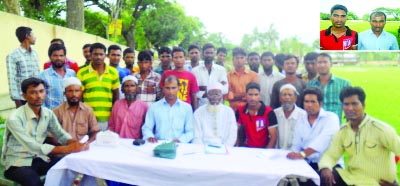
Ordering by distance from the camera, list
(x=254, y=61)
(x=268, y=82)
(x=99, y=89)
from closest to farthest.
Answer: (x=99, y=89), (x=268, y=82), (x=254, y=61)

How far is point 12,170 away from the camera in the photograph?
359cm

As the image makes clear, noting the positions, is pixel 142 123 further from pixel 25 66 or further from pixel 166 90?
pixel 25 66

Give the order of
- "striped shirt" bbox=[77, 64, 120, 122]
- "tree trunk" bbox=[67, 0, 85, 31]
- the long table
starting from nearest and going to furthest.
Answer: the long table → "striped shirt" bbox=[77, 64, 120, 122] → "tree trunk" bbox=[67, 0, 85, 31]

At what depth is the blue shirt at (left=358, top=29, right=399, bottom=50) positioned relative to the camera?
5527 millimetres

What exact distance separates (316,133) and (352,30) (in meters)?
2.36

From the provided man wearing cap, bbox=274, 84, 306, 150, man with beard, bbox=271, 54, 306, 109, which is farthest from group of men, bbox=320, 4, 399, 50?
man wearing cap, bbox=274, 84, 306, 150

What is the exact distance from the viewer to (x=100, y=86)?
A: 466cm

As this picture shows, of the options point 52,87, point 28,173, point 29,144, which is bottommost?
point 28,173

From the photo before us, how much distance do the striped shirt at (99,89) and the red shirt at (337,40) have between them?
9.57 feet

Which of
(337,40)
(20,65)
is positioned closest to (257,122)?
(337,40)

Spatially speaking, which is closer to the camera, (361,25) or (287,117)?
(287,117)

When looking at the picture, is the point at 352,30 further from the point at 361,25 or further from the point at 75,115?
the point at 75,115

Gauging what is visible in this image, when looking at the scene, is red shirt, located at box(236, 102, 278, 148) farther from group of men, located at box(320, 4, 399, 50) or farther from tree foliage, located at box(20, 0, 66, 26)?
tree foliage, located at box(20, 0, 66, 26)

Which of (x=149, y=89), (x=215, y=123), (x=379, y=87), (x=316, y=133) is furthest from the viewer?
(x=379, y=87)
